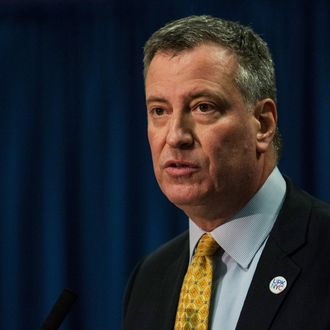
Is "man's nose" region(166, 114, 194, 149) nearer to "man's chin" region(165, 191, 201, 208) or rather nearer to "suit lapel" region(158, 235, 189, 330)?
"man's chin" region(165, 191, 201, 208)

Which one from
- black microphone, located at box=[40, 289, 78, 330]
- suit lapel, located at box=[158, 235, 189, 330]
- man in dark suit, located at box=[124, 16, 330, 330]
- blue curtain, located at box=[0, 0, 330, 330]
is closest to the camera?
black microphone, located at box=[40, 289, 78, 330]

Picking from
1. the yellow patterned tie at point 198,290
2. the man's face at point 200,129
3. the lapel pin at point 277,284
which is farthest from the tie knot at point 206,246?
the lapel pin at point 277,284

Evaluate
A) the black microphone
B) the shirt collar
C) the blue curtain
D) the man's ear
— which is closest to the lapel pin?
the shirt collar

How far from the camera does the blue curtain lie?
3076 millimetres

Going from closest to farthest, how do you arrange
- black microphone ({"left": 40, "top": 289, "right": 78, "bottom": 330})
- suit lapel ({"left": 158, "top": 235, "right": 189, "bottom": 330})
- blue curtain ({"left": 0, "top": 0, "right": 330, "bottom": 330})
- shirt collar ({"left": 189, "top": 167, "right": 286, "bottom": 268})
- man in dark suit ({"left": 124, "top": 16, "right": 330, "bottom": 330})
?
black microphone ({"left": 40, "top": 289, "right": 78, "bottom": 330}), man in dark suit ({"left": 124, "top": 16, "right": 330, "bottom": 330}), shirt collar ({"left": 189, "top": 167, "right": 286, "bottom": 268}), suit lapel ({"left": 158, "top": 235, "right": 189, "bottom": 330}), blue curtain ({"left": 0, "top": 0, "right": 330, "bottom": 330})

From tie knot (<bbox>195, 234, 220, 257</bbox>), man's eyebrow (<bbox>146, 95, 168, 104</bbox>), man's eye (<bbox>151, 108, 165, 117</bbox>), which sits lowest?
tie knot (<bbox>195, 234, 220, 257</bbox>)

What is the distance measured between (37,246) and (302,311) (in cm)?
173

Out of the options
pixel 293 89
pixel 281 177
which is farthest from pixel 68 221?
pixel 281 177

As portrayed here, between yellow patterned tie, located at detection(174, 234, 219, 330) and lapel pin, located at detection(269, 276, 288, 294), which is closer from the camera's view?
lapel pin, located at detection(269, 276, 288, 294)

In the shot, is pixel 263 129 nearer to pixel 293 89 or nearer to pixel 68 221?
pixel 293 89

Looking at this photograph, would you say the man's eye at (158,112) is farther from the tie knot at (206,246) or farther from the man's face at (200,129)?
the tie knot at (206,246)

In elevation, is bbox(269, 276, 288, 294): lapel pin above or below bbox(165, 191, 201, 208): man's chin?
below

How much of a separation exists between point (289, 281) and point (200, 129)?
394mm

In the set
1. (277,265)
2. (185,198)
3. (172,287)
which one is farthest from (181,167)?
(172,287)
